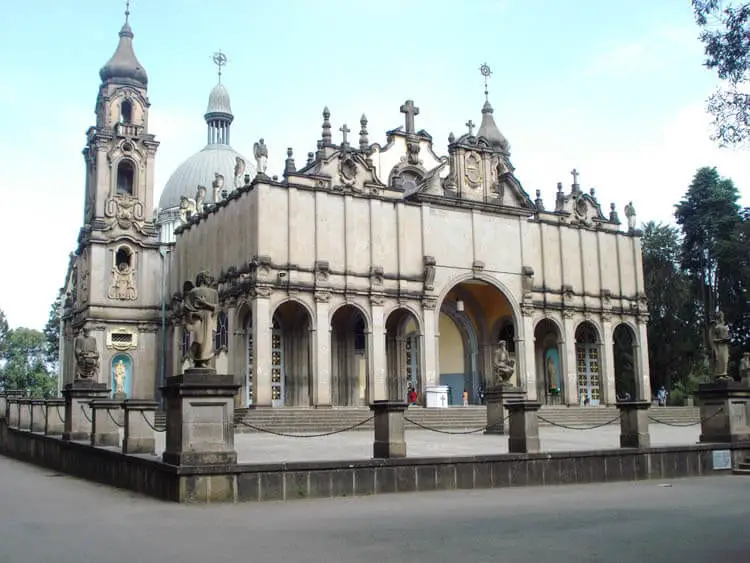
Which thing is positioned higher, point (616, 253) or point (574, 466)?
point (616, 253)

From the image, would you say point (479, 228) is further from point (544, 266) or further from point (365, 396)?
point (365, 396)

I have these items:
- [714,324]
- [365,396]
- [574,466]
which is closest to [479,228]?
[365,396]

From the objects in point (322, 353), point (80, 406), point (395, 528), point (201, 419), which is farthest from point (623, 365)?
point (395, 528)

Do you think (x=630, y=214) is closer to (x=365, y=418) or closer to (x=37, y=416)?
(x=365, y=418)

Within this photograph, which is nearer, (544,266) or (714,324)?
(714,324)

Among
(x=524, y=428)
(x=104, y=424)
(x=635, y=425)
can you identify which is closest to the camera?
(x=524, y=428)

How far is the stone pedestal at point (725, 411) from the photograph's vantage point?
20594 mm

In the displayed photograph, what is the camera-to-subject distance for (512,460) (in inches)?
655

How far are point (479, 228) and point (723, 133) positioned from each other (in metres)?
26.0

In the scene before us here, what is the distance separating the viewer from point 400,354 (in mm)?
40375

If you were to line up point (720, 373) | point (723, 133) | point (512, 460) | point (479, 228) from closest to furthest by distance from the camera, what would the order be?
point (723, 133) < point (512, 460) < point (720, 373) < point (479, 228)

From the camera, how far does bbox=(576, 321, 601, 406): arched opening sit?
4438 centimetres

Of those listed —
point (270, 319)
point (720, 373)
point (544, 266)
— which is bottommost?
point (720, 373)

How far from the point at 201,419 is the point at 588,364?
34316 mm
